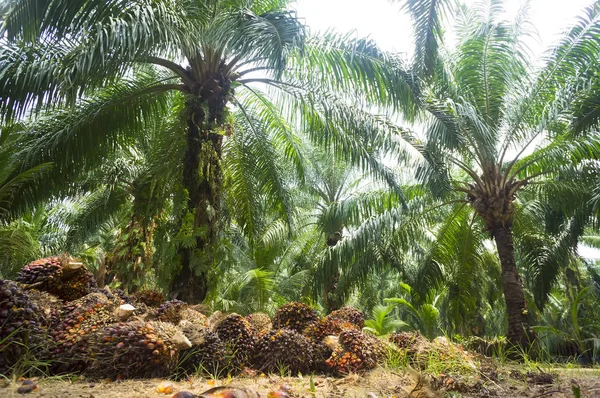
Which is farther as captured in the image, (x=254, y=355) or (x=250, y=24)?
(x=250, y=24)

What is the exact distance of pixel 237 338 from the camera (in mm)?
3174

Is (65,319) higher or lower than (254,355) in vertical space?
higher

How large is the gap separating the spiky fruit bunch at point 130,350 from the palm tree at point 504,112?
4.65 meters

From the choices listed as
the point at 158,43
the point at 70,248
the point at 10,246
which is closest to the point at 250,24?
the point at 158,43

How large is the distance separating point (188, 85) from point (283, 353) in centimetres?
444

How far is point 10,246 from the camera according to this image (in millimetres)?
7141

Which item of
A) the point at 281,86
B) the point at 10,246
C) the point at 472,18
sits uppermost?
the point at 472,18

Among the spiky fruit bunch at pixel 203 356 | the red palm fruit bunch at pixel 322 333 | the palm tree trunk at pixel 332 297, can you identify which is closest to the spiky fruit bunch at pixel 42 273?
the spiky fruit bunch at pixel 203 356

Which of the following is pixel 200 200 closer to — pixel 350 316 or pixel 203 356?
pixel 350 316

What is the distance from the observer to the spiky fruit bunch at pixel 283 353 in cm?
310

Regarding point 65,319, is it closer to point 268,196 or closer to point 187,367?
point 187,367

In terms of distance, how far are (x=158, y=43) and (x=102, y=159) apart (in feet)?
8.86

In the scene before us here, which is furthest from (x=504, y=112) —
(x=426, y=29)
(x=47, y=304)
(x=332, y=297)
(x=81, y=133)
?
(x=47, y=304)

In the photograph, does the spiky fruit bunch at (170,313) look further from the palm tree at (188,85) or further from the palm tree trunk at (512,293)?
the palm tree trunk at (512,293)
